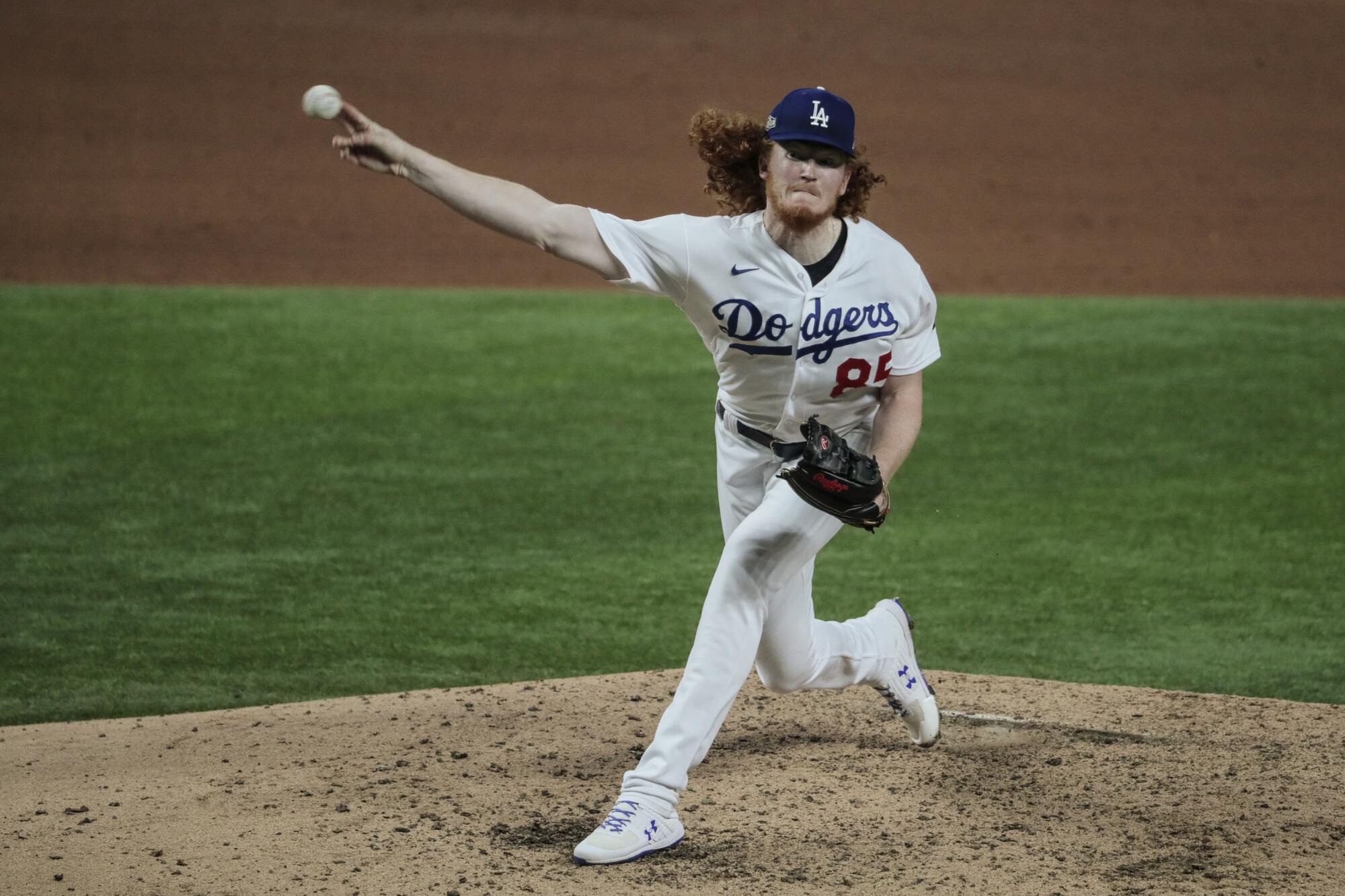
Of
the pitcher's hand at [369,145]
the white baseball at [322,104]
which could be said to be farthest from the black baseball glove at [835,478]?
the white baseball at [322,104]

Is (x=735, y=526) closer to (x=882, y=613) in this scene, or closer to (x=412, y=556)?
(x=882, y=613)

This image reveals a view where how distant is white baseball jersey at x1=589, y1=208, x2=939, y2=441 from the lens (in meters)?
3.73

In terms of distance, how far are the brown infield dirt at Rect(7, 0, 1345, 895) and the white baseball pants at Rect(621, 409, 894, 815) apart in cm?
24

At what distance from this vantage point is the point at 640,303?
38.9 feet

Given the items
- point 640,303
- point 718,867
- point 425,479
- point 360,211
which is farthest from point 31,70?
point 718,867

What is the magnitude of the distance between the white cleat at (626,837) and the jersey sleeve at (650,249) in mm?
1209

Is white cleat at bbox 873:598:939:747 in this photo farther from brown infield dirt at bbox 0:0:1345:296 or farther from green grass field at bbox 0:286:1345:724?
brown infield dirt at bbox 0:0:1345:296

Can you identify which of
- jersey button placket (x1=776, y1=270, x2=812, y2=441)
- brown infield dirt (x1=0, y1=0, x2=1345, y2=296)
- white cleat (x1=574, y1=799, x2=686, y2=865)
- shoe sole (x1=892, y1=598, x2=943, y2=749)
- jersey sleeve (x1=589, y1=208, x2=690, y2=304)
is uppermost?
brown infield dirt (x1=0, y1=0, x2=1345, y2=296)

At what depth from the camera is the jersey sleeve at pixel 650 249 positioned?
3646 millimetres

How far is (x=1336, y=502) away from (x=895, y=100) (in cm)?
1034

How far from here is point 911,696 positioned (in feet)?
14.7

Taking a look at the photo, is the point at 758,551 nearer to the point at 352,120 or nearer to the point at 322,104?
the point at 352,120

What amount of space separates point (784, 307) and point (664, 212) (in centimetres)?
1130

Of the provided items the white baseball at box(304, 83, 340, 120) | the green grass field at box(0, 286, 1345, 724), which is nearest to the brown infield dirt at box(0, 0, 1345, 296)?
the green grass field at box(0, 286, 1345, 724)
